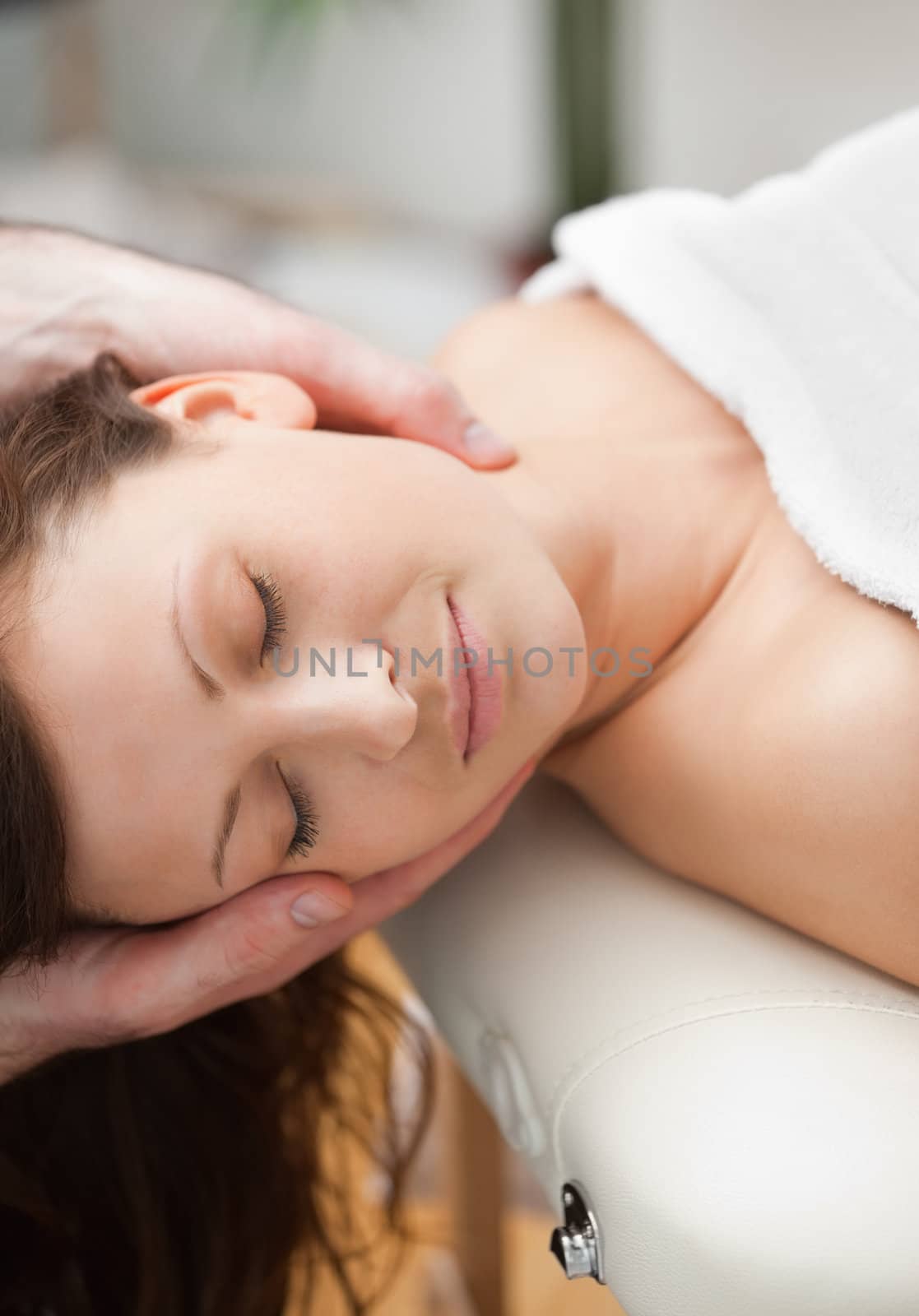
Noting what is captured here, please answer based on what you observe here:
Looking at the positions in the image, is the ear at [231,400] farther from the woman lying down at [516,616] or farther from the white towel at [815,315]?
the white towel at [815,315]

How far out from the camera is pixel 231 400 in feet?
3.47

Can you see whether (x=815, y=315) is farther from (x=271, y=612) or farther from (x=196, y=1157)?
(x=196, y=1157)

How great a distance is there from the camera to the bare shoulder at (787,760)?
85 centimetres

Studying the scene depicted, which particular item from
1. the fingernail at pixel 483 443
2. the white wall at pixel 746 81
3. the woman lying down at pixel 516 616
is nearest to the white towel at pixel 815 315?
the woman lying down at pixel 516 616

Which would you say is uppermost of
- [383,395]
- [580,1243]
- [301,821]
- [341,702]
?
[383,395]

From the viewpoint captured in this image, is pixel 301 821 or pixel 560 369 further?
pixel 560 369

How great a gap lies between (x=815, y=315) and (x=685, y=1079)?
0.61m

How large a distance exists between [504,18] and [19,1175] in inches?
118

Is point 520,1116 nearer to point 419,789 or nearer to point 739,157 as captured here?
point 419,789

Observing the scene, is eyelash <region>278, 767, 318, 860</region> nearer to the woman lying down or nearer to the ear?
the woman lying down

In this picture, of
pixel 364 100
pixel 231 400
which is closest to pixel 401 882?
pixel 231 400

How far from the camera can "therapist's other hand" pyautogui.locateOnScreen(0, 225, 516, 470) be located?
3.60ft

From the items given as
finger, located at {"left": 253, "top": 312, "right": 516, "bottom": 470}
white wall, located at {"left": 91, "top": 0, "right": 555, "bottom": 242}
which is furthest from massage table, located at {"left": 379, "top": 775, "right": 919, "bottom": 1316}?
white wall, located at {"left": 91, "top": 0, "right": 555, "bottom": 242}

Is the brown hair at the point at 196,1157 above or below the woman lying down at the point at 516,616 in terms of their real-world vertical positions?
below
